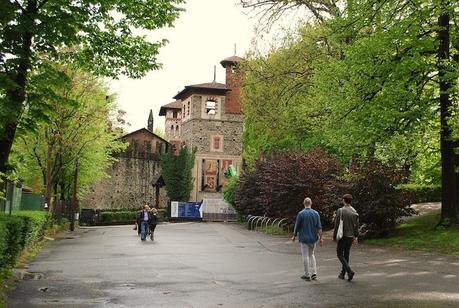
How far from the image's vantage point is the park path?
9258 mm

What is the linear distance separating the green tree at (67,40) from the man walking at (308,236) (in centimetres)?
567

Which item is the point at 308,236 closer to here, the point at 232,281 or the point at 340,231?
the point at 340,231

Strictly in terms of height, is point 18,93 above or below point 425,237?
above

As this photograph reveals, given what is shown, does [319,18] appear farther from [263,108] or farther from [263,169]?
[263,169]

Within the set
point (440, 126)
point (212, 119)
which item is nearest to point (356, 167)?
point (440, 126)

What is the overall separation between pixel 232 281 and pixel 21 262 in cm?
740

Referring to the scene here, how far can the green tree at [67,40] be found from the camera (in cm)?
1098

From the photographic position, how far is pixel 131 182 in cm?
6175

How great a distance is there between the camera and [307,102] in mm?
31547

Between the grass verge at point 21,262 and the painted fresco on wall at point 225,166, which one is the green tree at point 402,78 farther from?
the painted fresco on wall at point 225,166

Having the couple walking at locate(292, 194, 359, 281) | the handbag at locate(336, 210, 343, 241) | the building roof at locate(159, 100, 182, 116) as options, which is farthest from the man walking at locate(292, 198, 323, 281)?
the building roof at locate(159, 100, 182, 116)

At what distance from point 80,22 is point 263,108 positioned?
2288cm

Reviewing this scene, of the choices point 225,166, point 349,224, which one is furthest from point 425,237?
point 225,166

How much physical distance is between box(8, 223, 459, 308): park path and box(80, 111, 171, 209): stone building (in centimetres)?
4289
